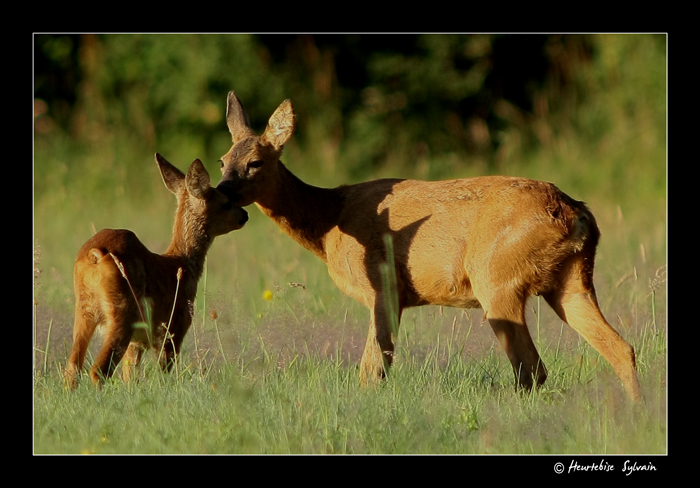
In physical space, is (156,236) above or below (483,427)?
above

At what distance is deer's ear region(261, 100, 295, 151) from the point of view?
24.2ft

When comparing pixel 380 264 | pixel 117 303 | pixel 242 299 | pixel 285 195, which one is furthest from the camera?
pixel 242 299

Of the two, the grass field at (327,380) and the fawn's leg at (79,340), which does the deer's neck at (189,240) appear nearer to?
the grass field at (327,380)

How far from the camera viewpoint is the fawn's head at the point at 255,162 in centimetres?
708

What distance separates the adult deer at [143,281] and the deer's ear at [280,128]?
70cm

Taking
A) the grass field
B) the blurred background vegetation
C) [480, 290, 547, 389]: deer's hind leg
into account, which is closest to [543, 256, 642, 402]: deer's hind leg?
the grass field

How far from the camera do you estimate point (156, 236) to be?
11.0 m

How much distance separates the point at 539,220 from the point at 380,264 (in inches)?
46.4

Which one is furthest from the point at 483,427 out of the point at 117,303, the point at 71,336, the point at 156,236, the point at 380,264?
the point at 156,236

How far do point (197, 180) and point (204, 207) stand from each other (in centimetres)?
23

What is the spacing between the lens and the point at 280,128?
291 inches

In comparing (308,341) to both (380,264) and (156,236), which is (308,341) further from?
(156,236)

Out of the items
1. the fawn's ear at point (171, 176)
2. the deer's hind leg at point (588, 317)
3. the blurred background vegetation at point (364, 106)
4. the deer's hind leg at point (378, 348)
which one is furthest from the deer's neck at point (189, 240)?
the blurred background vegetation at point (364, 106)

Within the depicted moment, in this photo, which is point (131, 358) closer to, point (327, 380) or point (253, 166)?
point (327, 380)
